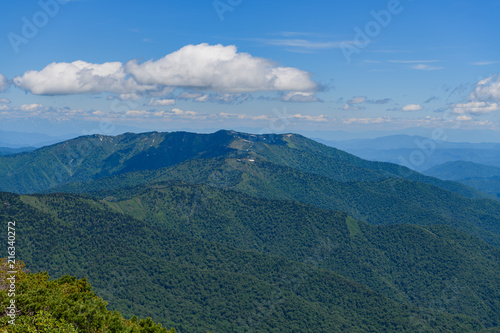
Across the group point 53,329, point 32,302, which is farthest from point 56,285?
point 53,329

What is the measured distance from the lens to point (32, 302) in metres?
72.3

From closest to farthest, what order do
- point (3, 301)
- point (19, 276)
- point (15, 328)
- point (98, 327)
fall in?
1. point (15, 328)
2. point (3, 301)
3. point (98, 327)
4. point (19, 276)

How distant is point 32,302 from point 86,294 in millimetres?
21316

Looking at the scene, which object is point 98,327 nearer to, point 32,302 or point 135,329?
point 135,329

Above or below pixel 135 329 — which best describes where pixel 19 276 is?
above

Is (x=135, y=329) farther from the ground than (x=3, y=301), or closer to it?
closer to it

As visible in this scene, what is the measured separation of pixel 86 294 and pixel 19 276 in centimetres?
1606

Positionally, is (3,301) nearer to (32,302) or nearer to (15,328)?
(32,302)

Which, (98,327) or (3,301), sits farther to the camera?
(98,327)

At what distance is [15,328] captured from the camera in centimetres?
5862

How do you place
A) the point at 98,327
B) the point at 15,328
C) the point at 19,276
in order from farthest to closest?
the point at 19,276, the point at 98,327, the point at 15,328

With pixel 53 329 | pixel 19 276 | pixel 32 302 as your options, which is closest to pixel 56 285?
pixel 19 276

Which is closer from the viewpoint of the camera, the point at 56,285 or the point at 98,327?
the point at 98,327

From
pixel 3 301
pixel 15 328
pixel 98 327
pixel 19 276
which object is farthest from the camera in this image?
pixel 19 276
